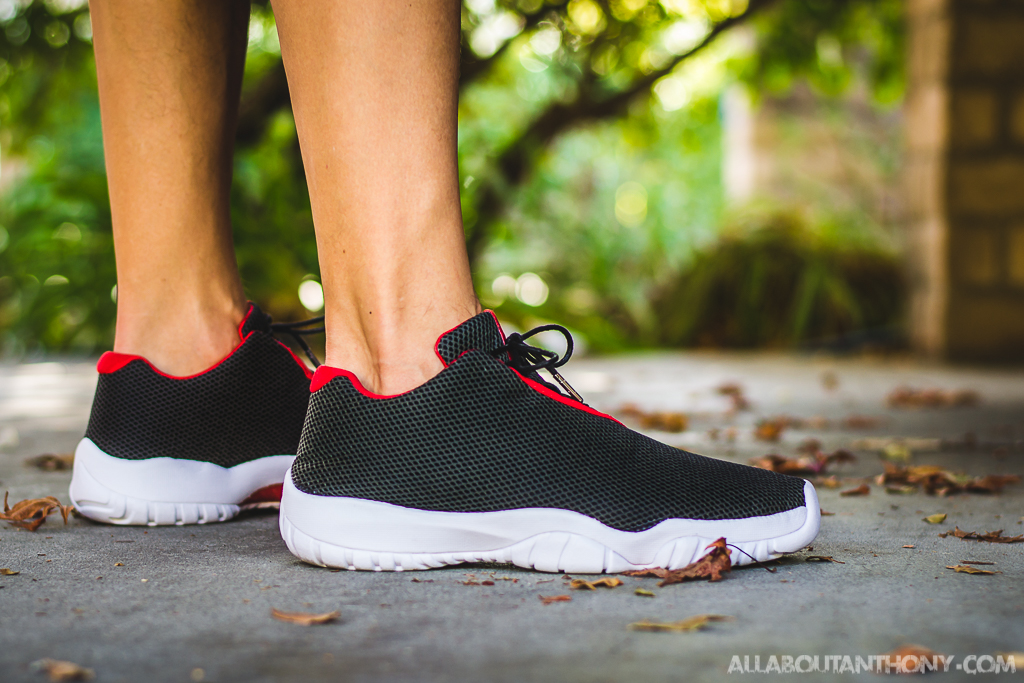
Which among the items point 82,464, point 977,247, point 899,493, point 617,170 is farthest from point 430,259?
point 617,170

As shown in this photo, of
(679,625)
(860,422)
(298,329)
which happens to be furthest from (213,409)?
(860,422)

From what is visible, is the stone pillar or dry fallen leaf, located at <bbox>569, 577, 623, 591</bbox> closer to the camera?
dry fallen leaf, located at <bbox>569, 577, 623, 591</bbox>

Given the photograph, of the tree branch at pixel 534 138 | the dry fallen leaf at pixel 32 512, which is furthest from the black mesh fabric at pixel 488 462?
the tree branch at pixel 534 138

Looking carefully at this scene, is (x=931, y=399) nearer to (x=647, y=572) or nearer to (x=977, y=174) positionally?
(x=977, y=174)

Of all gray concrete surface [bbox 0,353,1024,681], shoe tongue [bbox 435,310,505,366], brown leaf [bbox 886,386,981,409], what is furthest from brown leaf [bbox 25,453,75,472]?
brown leaf [bbox 886,386,981,409]

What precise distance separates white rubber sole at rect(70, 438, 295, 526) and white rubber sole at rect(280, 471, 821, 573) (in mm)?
239

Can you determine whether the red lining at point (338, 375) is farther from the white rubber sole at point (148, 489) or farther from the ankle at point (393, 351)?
the white rubber sole at point (148, 489)

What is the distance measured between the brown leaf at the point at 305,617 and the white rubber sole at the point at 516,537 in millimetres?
138

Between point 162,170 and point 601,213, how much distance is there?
4548 mm

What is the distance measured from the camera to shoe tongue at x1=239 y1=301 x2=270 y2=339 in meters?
1.04

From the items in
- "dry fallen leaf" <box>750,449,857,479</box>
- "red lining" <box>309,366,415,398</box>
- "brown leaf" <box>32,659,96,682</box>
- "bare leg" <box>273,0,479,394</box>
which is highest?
"bare leg" <box>273,0,479,394</box>

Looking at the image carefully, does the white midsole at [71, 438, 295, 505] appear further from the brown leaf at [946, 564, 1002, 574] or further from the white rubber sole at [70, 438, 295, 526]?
the brown leaf at [946, 564, 1002, 574]

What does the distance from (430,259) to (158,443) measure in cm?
41

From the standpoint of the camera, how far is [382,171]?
81cm
